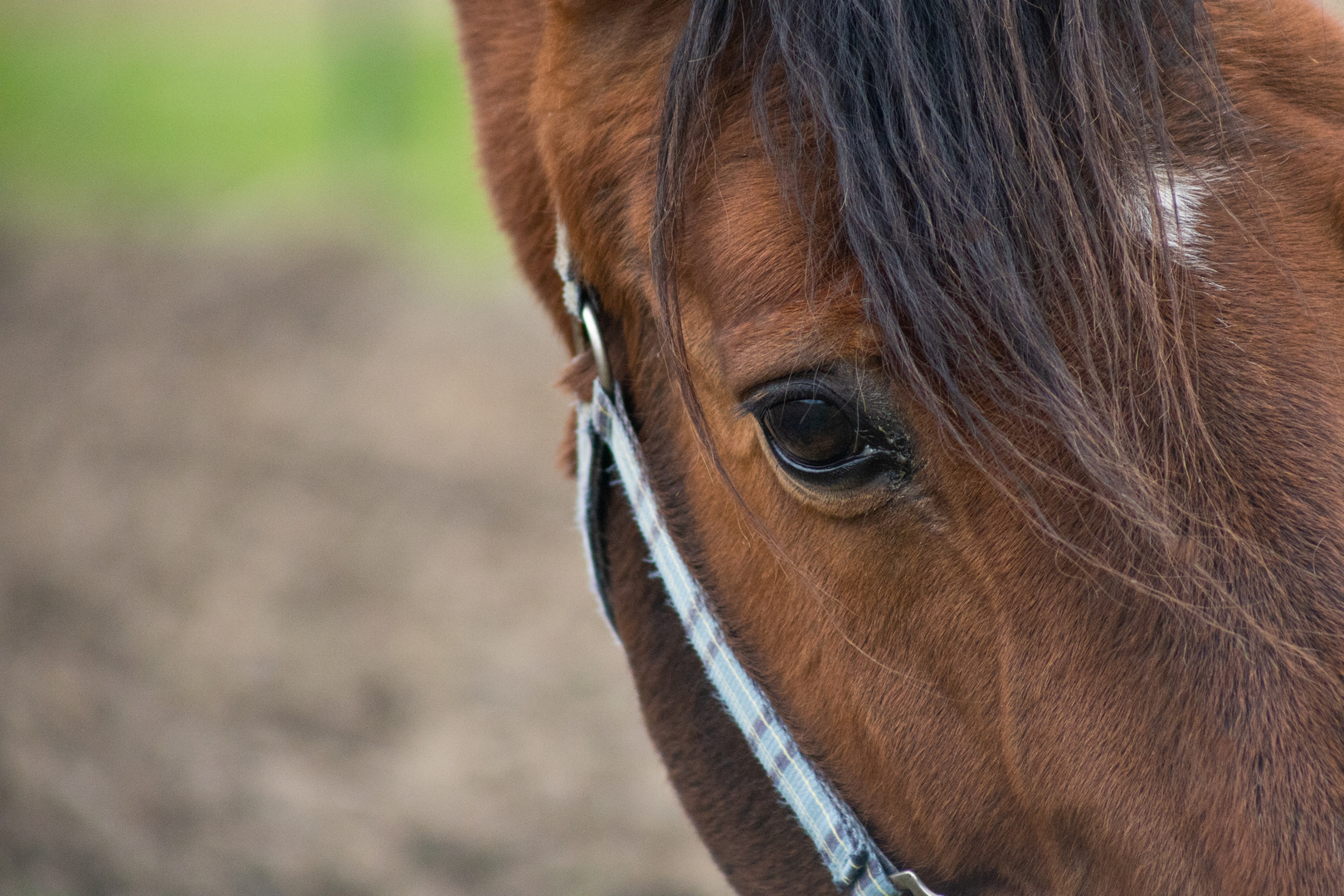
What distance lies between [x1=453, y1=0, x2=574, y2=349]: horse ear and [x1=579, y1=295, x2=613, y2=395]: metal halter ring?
0.50ft

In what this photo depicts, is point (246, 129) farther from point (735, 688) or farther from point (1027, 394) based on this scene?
point (1027, 394)

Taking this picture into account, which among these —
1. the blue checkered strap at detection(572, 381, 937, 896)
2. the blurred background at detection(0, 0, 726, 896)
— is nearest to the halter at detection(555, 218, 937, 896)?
the blue checkered strap at detection(572, 381, 937, 896)

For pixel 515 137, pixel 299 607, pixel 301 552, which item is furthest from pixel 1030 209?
pixel 301 552

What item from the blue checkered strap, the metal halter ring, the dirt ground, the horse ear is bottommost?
the dirt ground

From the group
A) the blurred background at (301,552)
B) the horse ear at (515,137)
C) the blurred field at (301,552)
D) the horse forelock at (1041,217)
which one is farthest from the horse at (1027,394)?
the blurred background at (301,552)

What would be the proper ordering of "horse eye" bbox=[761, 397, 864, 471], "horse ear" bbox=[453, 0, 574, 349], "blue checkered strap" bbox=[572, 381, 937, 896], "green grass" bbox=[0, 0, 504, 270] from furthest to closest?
"green grass" bbox=[0, 0, 504, 270], "horse ear" bbox=[453, 0, 574, 349], "blue checkered strap" bbox=[572, 381, 937, 896], "horse eye" bbox=[761, 397, 864, 471]

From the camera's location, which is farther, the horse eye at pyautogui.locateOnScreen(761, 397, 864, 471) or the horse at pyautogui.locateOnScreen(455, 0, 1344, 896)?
the horse eye at pyautogui.locateOnScreen(761, 397, 864, 471)

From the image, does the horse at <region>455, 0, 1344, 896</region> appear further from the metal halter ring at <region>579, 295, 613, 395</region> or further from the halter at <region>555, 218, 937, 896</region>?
the metal halter ring at <region>579, 295, 613, 395</region>

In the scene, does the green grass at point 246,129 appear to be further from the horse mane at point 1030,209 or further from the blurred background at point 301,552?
the horse mane at point 1030,209

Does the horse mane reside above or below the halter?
above

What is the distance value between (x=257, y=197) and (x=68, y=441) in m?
3.13

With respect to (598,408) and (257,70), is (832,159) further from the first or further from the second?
(257,70)

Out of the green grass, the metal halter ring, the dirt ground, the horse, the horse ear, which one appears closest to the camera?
→ the horse

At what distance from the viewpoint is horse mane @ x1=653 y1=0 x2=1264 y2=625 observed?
2.82 feet
